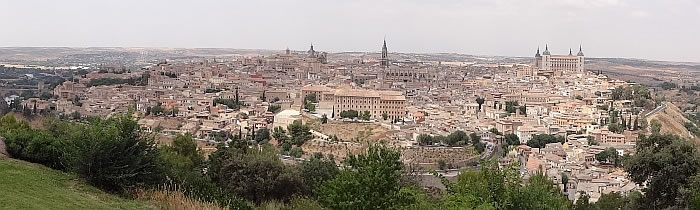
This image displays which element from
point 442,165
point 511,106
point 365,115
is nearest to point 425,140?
point 442,165

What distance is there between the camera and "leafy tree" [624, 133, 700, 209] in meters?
10.7

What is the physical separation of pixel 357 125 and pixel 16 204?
98.3 ft

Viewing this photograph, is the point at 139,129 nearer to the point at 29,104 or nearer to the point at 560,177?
the point at 560,177

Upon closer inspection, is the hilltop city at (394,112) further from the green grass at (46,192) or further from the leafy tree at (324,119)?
the green grass at (46,192)

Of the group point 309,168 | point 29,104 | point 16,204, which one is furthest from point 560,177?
point 29,104

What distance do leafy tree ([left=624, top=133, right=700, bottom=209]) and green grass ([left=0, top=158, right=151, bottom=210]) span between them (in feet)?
26.5

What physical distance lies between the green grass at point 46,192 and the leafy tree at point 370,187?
1745 millimetres

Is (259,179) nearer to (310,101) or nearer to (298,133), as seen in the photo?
(298,133)

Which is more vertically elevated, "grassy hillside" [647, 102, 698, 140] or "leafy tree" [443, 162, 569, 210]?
"leafy tree" [443, 162, 569, 210]

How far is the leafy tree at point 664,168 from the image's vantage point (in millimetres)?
10719

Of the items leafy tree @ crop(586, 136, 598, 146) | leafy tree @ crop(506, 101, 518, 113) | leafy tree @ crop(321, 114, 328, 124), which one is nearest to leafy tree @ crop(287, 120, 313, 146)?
leafy tree @ crop(321, 114, 328, 124)

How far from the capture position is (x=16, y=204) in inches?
197

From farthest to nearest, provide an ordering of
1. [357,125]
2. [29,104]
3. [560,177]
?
[29,104], [357,125], [560,177]

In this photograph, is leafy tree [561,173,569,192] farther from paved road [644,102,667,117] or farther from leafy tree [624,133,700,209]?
paved road [644,102,667,117]
